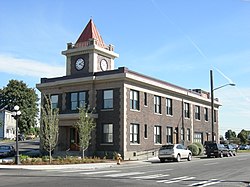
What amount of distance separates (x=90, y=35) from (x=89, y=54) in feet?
9.68

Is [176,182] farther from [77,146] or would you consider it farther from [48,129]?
[77,146]

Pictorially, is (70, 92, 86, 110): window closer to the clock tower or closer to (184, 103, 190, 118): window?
the clock tower

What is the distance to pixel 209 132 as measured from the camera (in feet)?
186

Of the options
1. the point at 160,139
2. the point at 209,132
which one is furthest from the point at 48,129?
the point at 209,132

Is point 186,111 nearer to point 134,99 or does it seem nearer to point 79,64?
point 134,99

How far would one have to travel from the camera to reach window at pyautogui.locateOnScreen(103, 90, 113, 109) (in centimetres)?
3692

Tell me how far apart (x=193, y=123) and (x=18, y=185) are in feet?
126

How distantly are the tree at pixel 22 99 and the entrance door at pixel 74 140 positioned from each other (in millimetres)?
52028

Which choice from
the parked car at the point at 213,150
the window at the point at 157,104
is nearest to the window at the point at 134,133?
the window at the point at 157,104

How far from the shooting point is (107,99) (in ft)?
122

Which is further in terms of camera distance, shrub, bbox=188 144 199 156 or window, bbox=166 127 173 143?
window, bbox=166 127 173 143

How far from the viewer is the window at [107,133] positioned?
36.6 metres

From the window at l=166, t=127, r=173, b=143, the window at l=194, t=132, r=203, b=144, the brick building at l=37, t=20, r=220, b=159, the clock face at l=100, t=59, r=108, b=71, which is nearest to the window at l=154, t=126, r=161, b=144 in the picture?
the brick building at l=37, t=20, r=220, b=159

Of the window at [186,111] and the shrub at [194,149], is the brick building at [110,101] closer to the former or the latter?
the shrub at [194,149]
